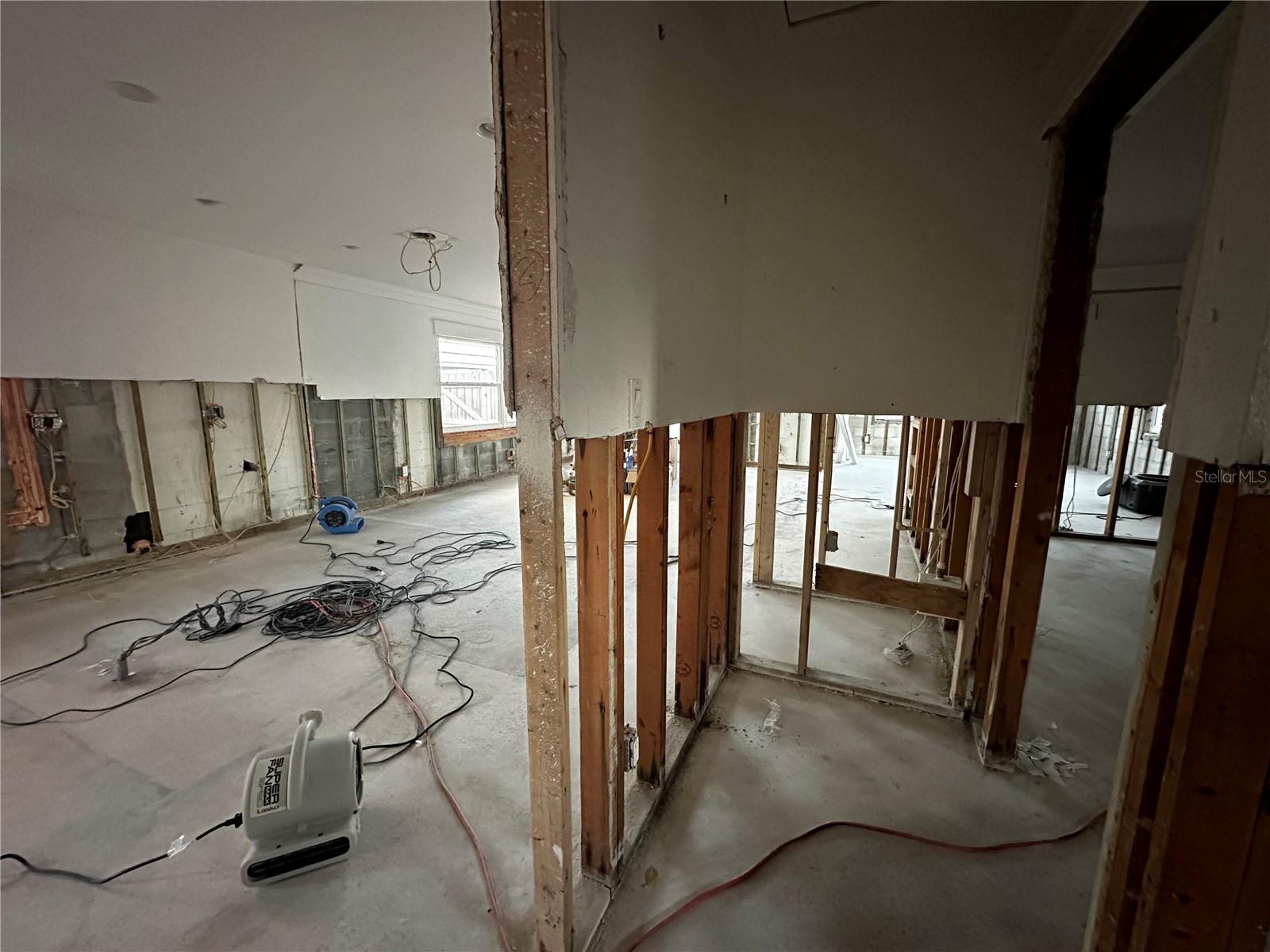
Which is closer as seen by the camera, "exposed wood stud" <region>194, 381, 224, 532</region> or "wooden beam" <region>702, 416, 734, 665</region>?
"wooden beam" <region>702, 416, 734, 665</region>

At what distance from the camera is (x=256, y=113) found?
7.40 ft

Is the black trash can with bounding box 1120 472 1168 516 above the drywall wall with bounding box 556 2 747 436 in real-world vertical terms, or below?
below

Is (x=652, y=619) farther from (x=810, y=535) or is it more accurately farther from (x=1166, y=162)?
(x=1166, y=162)

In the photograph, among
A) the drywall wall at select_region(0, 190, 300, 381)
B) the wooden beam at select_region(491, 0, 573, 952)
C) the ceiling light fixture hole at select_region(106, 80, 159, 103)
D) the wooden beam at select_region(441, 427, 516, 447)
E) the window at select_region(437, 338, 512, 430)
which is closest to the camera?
the wooden beam at select_region(491, 0, 573, 952)

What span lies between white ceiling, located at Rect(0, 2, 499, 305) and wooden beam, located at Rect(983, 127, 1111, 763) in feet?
6.94

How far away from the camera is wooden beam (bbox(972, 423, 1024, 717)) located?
2092 mm

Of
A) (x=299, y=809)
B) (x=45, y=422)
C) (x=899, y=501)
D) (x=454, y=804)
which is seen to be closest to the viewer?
(x=299, y=809)

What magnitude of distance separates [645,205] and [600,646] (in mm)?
1173

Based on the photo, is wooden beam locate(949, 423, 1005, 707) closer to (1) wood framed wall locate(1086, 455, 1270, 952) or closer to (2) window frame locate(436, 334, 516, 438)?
(1) wood framed wall locate(1086, 455, 1270, 952)

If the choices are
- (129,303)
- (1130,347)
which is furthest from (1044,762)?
(129,303)

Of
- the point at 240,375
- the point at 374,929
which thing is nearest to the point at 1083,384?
the point at 374,929

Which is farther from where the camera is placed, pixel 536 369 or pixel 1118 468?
pixel 1118 468

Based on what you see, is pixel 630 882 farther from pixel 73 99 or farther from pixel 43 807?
pixel 73 99

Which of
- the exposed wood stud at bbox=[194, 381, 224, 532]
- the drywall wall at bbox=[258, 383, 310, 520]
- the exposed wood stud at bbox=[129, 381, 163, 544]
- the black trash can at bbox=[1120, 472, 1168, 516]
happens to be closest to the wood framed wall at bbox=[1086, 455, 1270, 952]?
the exposed wood stud at bbox=[129, 381, 163, 544]
